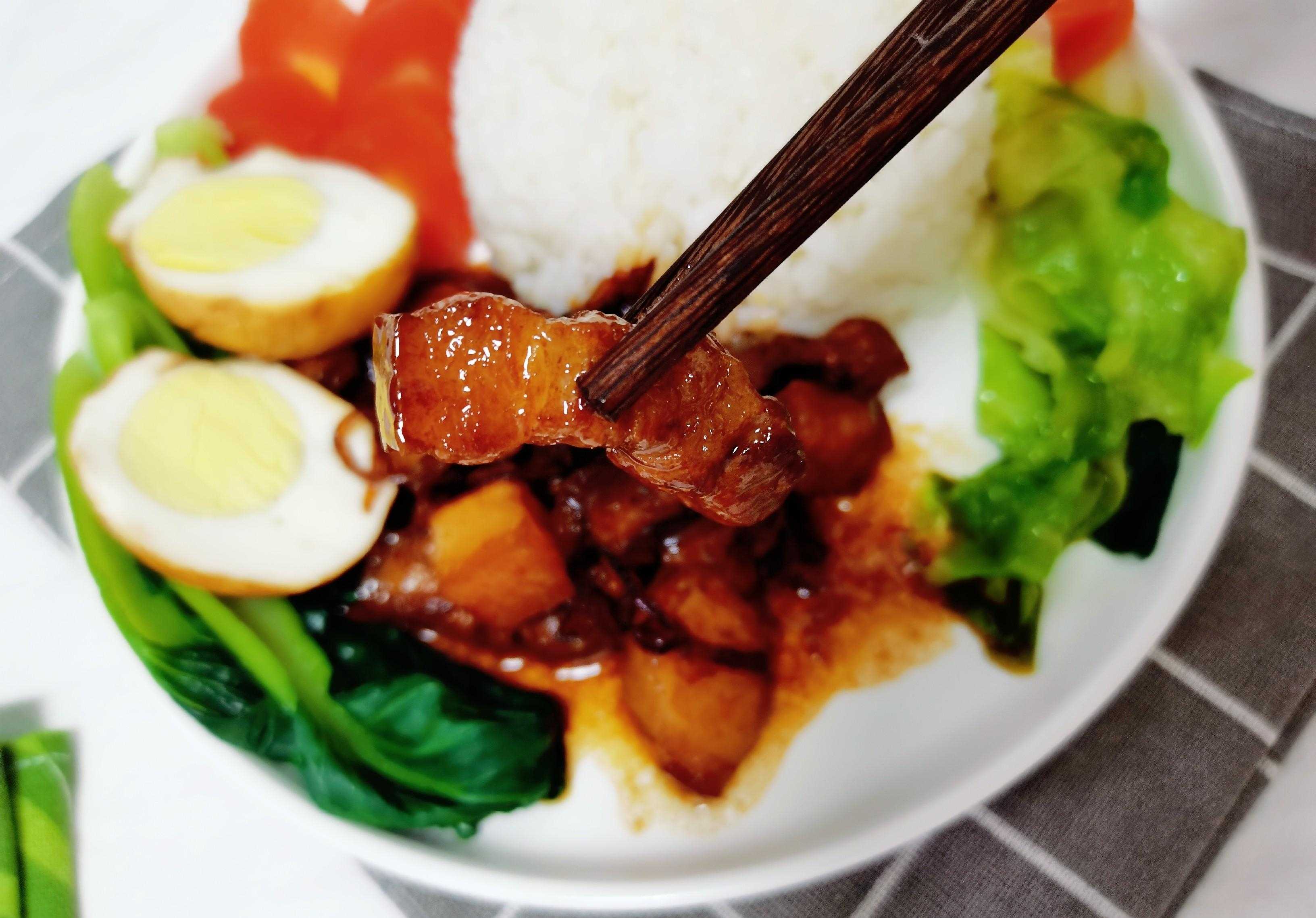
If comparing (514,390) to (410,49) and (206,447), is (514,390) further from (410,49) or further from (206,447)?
(410,49)

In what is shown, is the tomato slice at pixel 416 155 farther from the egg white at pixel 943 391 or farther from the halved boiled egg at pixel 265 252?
the egg white at pixel 943 391

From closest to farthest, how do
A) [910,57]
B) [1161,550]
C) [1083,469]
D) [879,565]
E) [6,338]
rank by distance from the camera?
[910,57], [1161,550], [1083,469], [879,565], [6,338]

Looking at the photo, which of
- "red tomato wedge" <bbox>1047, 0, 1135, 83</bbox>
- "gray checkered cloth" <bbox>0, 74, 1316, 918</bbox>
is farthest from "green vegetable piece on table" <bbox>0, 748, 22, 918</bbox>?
"red tomato wedge" <bbox>1047, 0, 1135, 83</bbox>

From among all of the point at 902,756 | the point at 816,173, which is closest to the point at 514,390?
the point at 816,173

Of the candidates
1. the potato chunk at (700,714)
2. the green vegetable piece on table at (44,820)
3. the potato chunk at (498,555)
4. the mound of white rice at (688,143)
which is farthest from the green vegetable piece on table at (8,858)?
the mound of white rice at (688,143)

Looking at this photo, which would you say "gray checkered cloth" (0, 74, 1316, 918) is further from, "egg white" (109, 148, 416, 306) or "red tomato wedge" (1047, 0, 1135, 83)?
"egg white" (109, 148, 416, 306)

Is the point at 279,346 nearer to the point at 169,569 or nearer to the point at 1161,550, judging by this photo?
the point at 169,569

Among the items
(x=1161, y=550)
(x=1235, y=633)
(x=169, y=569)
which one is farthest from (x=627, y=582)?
(x=1235, y=633)
